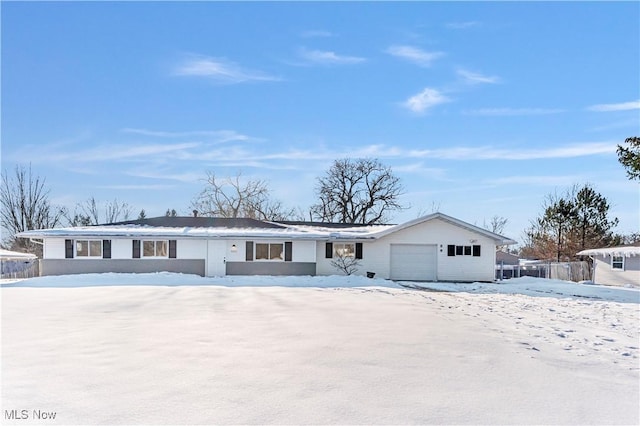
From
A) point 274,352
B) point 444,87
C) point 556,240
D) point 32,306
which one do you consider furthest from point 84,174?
point 556,240

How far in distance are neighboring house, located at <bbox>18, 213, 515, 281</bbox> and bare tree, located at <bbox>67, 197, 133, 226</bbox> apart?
23898 millimetres

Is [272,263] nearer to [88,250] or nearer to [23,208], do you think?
[88,250]

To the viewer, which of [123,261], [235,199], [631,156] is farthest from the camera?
[235,199]

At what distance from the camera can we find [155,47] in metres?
13.8

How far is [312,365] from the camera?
6016mm

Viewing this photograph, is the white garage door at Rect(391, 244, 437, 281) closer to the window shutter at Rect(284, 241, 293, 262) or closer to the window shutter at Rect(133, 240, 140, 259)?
the window shutter at Rect(284, 241, 293, 262)

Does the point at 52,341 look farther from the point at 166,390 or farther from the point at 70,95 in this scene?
the point at 70,95

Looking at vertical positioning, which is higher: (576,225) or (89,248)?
(576,225)

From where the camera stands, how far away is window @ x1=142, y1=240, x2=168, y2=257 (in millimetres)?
21763

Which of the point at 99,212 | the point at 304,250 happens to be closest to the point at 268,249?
the point at 304,250

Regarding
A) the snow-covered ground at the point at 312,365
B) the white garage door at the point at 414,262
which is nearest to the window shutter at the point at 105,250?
the snow-covered ground at the point at 312,365

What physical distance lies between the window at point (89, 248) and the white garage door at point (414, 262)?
45.9 ft

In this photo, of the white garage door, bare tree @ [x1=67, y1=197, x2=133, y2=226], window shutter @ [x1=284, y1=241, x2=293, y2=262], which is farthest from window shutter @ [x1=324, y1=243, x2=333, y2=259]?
bare tree @ [x1=67, y1=197, x2=133, y2=226]

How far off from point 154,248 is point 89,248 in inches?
111
